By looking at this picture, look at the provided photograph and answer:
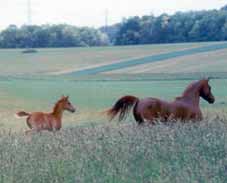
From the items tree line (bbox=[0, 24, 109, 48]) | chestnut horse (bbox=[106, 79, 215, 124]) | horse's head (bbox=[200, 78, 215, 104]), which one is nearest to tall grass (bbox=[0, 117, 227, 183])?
chestnut horse (bbox=[106, 79, 215, 124])

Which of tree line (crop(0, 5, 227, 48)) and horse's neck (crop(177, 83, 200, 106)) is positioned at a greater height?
horse's neck (crop(177, 83, 200, 106))

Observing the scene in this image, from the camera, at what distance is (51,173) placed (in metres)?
5.74

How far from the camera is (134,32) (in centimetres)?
6012

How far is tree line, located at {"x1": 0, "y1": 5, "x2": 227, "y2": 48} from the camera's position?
5150cm

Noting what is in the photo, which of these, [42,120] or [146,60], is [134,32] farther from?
[42,120]

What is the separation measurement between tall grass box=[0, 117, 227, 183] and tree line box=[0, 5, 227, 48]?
4248cm

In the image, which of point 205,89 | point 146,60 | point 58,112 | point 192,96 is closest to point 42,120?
point 58,112

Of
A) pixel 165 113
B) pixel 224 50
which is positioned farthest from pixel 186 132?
pixel 224 50

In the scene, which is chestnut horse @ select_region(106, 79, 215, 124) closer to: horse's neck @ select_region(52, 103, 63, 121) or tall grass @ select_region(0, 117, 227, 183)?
horse's neck @ select_region(52, 103, 63, 121)

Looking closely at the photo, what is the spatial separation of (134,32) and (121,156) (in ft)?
178

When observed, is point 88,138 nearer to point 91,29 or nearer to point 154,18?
point 154,18

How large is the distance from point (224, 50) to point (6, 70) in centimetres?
1213

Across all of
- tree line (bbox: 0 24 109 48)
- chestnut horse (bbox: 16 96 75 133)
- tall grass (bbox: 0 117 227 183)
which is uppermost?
tall grass (bbox: 0 117 227 183)

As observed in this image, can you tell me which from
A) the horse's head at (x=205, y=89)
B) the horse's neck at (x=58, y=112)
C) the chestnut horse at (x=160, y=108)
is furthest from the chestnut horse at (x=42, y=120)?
the horse's head at (x=205, y=89)
